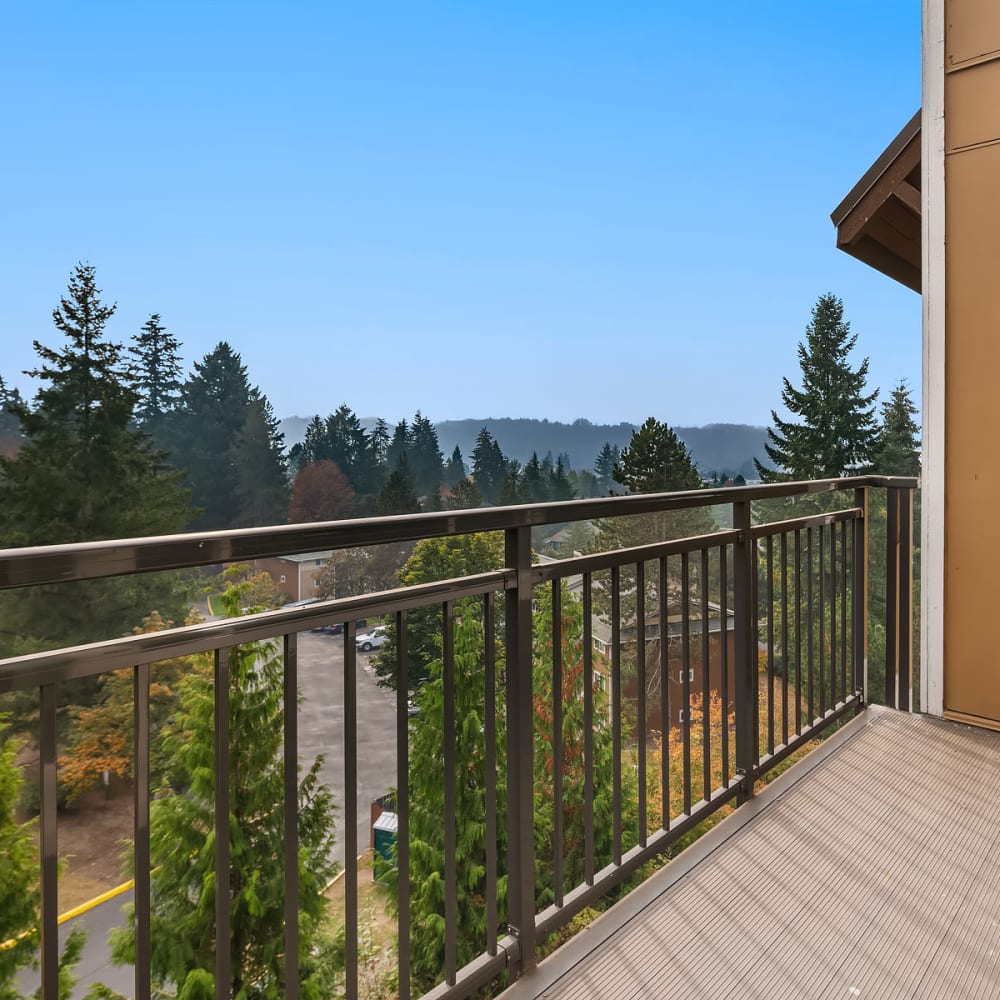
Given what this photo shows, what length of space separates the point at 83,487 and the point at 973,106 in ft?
71.5

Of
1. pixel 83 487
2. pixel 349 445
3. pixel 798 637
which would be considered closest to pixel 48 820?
pixel 798 637

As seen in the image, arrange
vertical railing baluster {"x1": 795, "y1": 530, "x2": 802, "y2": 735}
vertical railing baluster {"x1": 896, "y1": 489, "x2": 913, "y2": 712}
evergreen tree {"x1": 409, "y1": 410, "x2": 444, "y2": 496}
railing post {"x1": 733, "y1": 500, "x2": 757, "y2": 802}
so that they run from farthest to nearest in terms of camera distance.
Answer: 1. evergreen tree {"x1": 409, "y1": 410, "x2": 444, "y2": 496}
2. vertical railing baluster {"x1": 896, "y1": 489, "x2": 913, "y2": 712}
3. vertical railing baluster {"x1": 795, "y1": 530, "x2": 802, "y2": 735}
4. railing post {"x1": 733, "y1": 500, "x2": 757, "y2": 802}

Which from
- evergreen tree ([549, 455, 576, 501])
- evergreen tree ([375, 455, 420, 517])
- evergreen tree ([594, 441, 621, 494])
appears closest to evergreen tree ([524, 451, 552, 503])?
evergreen tree ([549, 455, 576, 501])

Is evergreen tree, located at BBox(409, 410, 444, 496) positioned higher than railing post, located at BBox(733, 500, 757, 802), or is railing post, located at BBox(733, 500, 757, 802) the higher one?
evergreen tree, located at BBox(409, 410, 444, 496)

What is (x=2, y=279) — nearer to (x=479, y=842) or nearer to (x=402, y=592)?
(x=479, y=842)

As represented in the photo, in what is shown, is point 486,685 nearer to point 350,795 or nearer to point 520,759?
point 520,759

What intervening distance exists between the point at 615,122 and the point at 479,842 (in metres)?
38.3

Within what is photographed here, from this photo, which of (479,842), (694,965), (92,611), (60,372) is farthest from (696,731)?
(60,372)

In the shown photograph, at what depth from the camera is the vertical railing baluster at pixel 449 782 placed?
46.4 inches

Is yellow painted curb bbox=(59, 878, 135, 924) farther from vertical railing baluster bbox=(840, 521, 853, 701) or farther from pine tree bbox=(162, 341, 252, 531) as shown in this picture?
pine tree bbox=(162, 341, 252, 531)

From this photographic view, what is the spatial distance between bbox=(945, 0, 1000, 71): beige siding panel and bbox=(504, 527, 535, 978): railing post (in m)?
2.55

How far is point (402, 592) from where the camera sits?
107cm

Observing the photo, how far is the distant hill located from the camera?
27.9m

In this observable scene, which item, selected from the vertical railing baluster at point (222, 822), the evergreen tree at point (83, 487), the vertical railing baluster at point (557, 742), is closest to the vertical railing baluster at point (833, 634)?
the vertical railing baluster at point (557, 742)
